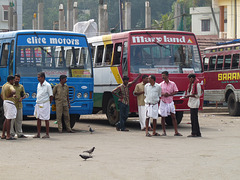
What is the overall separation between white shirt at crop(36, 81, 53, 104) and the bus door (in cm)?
147

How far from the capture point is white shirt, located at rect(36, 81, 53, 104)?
14.3 meters

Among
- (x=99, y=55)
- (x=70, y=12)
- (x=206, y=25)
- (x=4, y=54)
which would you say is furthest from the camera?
(x=206, y=25)

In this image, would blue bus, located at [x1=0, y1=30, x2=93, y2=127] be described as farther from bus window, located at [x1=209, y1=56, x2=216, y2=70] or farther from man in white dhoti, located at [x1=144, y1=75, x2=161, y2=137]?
bus window, located at [x1=209, y1=56, x2=216, y2=70]

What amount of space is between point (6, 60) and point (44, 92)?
211 centimetres

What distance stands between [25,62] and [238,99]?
1082 cm

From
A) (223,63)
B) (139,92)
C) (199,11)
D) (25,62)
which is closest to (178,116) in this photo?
(139,92)

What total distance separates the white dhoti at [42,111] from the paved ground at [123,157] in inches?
22.8

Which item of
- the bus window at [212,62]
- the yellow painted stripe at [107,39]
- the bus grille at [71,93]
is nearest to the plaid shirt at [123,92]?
the bus grille at [71,93]

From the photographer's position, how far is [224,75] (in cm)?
2466

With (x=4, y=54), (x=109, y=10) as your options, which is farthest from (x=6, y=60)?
(x=109, y=10)

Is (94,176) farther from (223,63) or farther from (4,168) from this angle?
(223,63)

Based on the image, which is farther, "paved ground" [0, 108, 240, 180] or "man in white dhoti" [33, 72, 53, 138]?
"man in white dhoti" [33, 72, 53, 138]

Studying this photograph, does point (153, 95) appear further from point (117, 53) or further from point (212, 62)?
point (212, 62)

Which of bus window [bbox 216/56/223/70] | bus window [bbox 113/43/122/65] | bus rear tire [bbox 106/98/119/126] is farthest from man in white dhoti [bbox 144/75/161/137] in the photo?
bus window [bbox 216/56/223/70]
